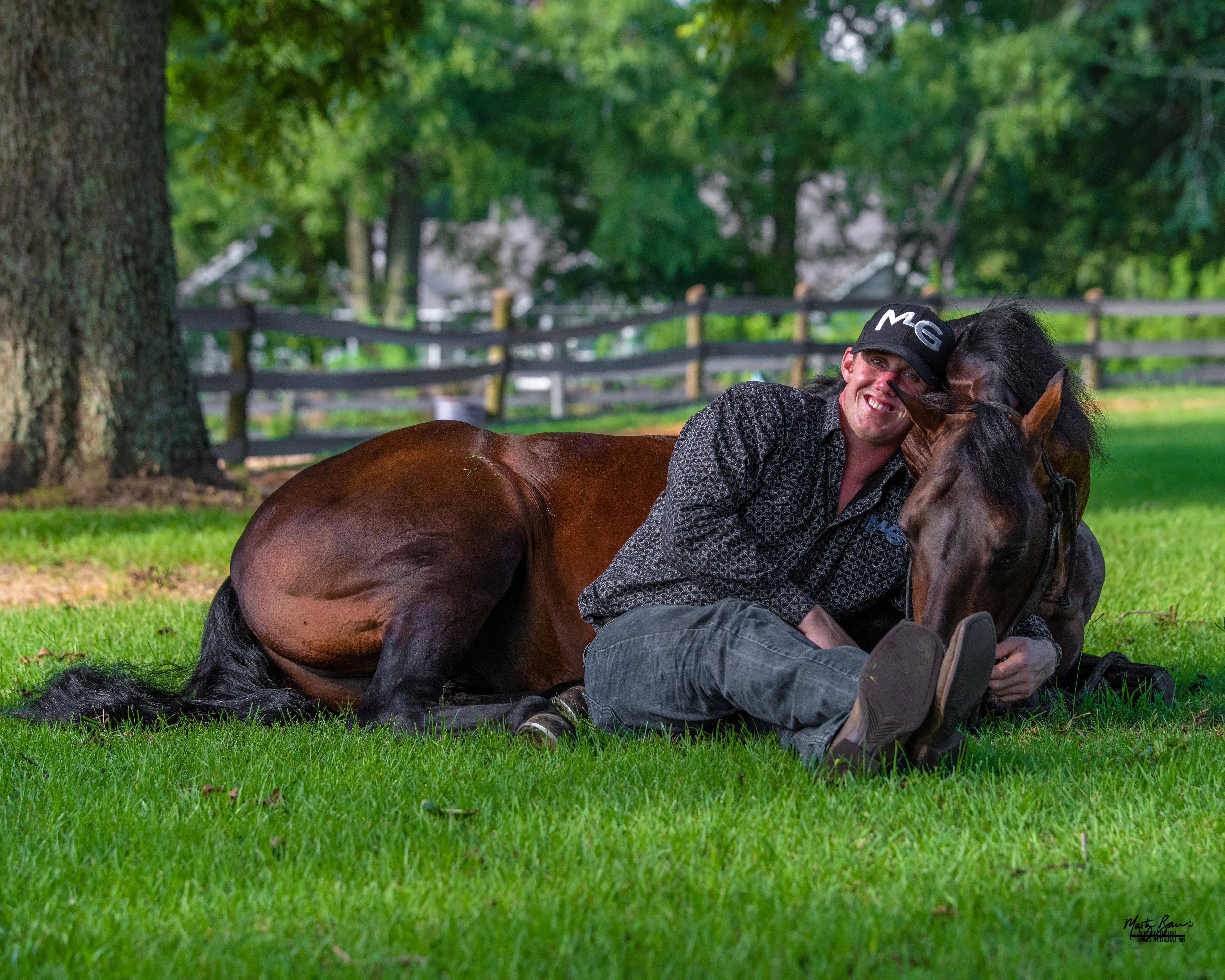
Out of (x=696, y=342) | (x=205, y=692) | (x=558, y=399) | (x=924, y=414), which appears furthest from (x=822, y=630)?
(x=558, y=399)

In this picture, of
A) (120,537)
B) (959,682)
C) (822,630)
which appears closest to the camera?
(959,682)

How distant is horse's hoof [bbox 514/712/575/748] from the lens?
320 cm

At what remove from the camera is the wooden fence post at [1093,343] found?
18250 mm

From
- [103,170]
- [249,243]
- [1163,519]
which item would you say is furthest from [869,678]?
[249,243]

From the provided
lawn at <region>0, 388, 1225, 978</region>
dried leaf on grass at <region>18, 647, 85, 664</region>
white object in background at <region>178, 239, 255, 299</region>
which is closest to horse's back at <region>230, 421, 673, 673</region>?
lawn at <region>0, 388, 1225, 978</region>

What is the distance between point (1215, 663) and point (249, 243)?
32439 millimetres

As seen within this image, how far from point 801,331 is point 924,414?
14357 millimetres

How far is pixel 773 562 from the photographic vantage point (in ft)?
10.7

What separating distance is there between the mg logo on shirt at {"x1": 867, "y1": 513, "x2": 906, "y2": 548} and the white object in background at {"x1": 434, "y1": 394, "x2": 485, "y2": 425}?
8961mm

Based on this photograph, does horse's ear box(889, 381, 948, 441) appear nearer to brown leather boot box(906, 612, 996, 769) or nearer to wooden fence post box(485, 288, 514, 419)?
brown leather boot box(906, 612, 996, 769)

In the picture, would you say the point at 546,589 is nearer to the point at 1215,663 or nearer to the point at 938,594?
the point at 938,594

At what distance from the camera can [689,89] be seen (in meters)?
23.8

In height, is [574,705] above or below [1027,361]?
below

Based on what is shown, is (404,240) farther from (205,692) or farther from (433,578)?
(433,578)
